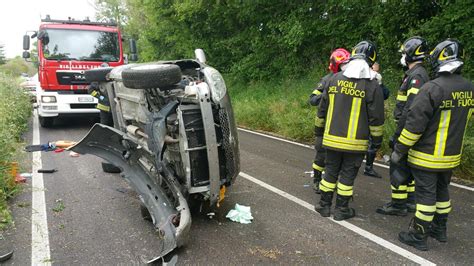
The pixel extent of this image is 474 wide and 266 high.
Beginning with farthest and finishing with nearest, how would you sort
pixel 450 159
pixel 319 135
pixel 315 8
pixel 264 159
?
pixel 315 8 → pixel 264 159 → pixel 319 135 → pixel 450 159

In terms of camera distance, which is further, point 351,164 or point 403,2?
point 403,2

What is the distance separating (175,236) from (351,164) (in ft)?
6.57

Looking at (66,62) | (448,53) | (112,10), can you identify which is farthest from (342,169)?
(112,10)

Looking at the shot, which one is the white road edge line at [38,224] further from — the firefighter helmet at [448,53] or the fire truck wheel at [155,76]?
the firefighter helmet at [448,53]

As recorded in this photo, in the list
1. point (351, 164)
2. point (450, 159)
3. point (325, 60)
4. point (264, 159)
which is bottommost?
point (264, 159)

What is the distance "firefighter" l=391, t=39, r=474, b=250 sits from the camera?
10.8 ft

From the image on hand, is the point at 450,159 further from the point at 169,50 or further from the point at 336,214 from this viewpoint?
the point at 169,50

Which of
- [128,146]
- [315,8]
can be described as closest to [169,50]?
[315,8]

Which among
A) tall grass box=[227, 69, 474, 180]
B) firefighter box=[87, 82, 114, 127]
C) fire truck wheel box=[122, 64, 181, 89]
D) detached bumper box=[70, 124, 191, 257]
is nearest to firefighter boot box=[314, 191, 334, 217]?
detached bumper box=[70, 124, 191, 257]

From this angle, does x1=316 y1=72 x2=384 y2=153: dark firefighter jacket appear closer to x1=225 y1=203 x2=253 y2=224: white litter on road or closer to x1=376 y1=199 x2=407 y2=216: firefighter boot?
x1=376 y1=199 x2=407 y2=216: firefighter boot

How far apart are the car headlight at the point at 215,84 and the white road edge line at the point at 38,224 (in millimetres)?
2061

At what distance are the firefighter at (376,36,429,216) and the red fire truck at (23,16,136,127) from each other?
284 inches

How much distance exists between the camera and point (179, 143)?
3623 millimetres

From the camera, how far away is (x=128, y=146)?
430 centimetres
